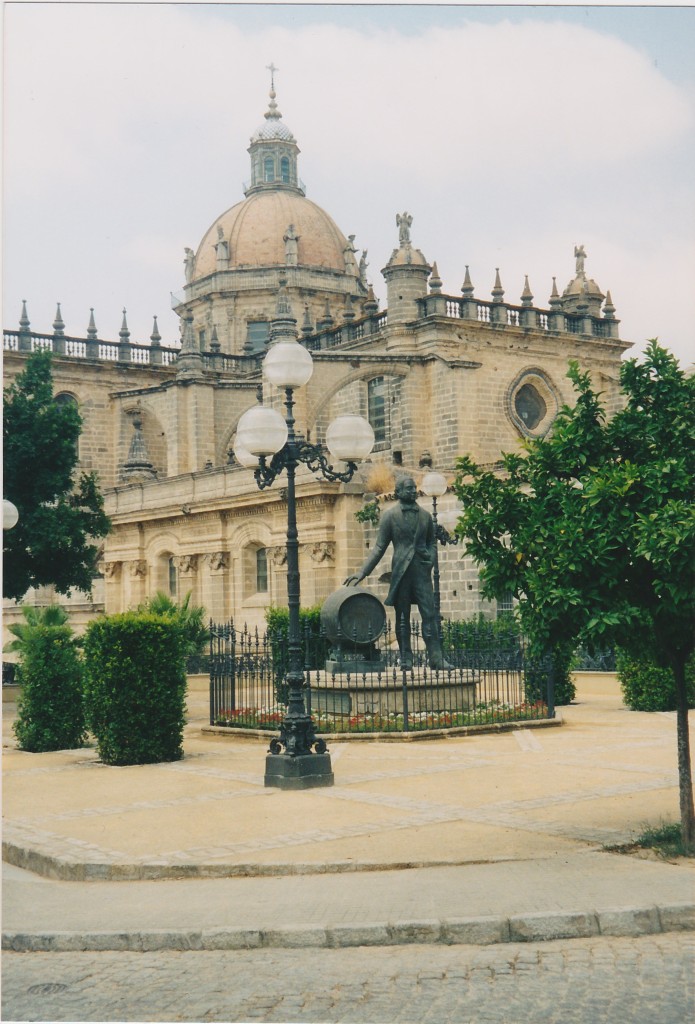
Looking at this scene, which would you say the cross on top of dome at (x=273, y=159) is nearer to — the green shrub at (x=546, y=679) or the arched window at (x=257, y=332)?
the arched window at (x=257, y=332)

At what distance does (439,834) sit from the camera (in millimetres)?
8102

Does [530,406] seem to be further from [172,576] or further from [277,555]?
[172,576]

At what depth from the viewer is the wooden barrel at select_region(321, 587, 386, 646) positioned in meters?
15.4

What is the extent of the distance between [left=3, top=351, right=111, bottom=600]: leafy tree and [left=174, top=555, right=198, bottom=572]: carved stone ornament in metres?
13.0

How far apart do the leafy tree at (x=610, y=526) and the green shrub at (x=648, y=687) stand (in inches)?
338

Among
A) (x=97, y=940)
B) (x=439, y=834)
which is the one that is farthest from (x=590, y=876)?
(x=97, y=940)

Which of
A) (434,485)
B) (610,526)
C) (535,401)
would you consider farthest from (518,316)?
(610,526)

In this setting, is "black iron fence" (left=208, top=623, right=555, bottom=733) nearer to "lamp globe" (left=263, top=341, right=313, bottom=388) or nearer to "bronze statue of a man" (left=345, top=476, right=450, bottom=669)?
"bronze statue of a man" (left=345, top=476, right=450, bottom=669)

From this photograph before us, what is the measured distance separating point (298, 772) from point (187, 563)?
24278mm

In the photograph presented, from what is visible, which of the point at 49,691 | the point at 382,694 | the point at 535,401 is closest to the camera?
the point at 49,691

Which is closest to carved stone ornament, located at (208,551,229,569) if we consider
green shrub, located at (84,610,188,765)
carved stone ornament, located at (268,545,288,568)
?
carved stone ornament, located at (268,545,288,568)

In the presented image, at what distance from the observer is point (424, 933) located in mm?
5957

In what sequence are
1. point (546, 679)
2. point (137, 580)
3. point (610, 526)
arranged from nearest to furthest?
point (610, 526), point (546, 679), point (137, 580)

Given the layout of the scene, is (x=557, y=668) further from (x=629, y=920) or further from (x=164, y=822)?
(x=629, y=920)
